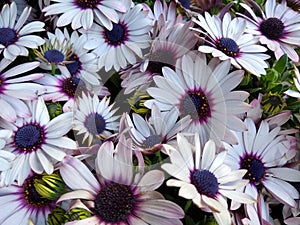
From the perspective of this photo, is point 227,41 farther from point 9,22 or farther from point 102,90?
point 9,22

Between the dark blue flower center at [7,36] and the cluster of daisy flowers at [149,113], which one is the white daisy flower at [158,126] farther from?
the dark blue flower center at [7,36]

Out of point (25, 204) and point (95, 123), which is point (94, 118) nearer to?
point (95, 123)

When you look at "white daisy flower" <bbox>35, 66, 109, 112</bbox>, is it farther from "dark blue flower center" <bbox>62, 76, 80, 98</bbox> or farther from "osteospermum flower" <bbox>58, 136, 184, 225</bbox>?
"osteospermum flower" <bbox>58, 136, 184, 225</bbox>

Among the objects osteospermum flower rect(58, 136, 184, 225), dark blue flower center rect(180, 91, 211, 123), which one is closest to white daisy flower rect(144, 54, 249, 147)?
dark blue flower center rect(180, 91, 211, 123)

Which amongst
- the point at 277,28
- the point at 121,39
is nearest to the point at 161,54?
the point at 121,39

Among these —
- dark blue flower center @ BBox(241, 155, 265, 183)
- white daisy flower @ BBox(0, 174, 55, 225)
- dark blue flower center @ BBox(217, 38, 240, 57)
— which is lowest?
white daisy flower @ BBox(0, 174, 55, 225)

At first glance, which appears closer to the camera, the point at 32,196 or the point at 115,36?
the point at 32,196
